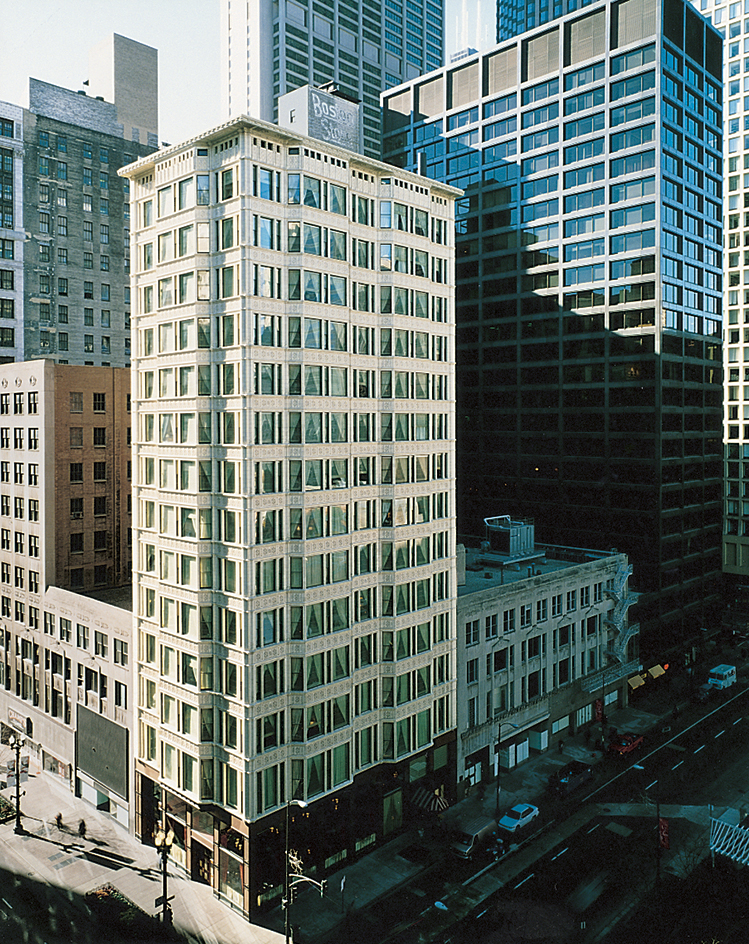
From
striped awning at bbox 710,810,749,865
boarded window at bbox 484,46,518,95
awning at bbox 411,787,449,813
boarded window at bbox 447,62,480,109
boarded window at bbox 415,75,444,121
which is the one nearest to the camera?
striped awning at bbox 710,810,749,865

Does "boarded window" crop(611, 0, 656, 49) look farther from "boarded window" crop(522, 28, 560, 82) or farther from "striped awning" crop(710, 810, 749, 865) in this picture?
"striped awning" crop(710, 810, 749, 865)

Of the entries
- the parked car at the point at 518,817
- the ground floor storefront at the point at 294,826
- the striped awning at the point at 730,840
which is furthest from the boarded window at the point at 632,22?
the parked car at the point at 518,817

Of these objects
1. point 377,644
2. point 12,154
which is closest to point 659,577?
point 377,644

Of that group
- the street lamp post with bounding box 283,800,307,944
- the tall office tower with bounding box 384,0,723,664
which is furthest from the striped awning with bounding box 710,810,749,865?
the tall office tower with bounding box 384,0,723,664

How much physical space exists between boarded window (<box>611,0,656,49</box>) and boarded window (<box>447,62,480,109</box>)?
67.5 feet

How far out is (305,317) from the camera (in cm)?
4788

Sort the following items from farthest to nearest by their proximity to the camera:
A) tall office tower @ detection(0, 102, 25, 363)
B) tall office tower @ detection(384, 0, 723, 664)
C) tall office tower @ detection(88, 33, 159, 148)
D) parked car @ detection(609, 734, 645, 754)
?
1. tall office tower @ detection(88, 33, 159, 148)
2. tall office tower @ detection(0, 102, 25, 363)
3. tall office tower @ detection(384, 0, 723, 664)
4. parked car @ detection(609, 734, 645, 754)

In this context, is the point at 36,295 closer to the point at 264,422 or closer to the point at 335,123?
the point at 335,123

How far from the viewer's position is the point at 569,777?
62.8 m

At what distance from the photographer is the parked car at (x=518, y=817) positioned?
178 feet

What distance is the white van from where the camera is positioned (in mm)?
83875

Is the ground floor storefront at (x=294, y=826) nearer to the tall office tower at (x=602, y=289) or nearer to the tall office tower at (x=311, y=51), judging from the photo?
the tall office tower at (x=602, y=289)

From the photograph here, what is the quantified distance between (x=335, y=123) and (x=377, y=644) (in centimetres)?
3806

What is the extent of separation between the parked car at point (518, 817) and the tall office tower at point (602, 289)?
3563cm
